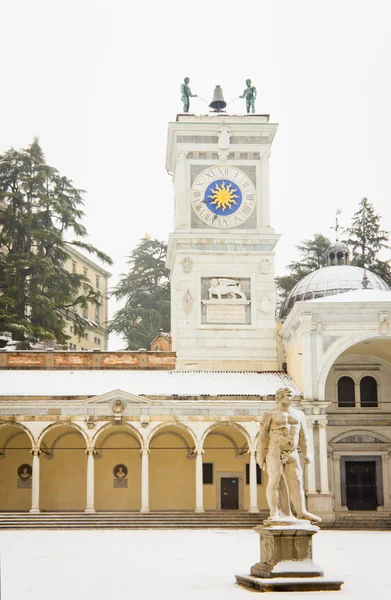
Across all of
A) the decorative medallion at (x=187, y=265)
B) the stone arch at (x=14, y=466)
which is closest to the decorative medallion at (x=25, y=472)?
the stone arch at (x=14, y=466)

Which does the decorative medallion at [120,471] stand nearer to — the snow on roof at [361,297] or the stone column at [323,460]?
the stone column at [323,460]

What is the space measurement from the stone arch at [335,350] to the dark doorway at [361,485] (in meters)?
5.31

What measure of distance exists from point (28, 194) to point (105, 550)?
3276 centimetres

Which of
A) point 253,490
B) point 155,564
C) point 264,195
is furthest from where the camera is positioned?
point 264,195

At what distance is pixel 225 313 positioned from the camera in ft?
141

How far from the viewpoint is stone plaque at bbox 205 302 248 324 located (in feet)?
141

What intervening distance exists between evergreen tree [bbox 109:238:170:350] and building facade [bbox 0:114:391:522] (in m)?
18.0

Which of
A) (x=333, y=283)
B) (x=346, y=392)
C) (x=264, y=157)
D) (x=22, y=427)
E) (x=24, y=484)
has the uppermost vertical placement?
(x=264, y=157)

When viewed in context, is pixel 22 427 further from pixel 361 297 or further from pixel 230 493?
pixel 361 297

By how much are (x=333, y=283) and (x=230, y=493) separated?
11970mm

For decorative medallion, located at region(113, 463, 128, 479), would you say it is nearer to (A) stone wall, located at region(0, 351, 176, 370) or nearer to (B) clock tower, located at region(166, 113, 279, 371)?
(A) stone wall, located at region(0, 351, 176, 370)

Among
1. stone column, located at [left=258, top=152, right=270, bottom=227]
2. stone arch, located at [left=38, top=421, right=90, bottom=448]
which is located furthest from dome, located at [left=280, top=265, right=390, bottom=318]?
stone arch, located at [left=38, top=421, right=90, bottom=448]

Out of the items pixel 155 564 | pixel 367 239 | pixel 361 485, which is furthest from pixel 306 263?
pixel 155 564

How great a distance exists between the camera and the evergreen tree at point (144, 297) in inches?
2469
